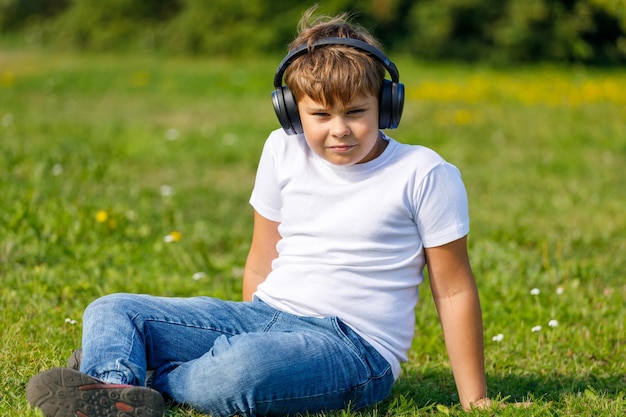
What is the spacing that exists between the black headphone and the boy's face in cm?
3

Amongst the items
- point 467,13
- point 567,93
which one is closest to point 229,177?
point 567,93

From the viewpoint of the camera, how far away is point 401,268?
283 centimetres

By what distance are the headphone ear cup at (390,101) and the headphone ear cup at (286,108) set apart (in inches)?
10.1

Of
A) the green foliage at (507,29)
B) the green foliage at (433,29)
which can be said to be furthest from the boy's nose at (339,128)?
the green foliage at (507,29)

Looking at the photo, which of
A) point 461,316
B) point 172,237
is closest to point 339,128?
point 461,316

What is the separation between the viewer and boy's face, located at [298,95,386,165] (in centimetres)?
275

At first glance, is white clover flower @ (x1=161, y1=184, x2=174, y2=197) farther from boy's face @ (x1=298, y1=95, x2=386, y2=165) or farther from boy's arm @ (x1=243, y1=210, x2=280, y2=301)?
boy's face @ (x1=298, y1=95, x2=386, y2=165)

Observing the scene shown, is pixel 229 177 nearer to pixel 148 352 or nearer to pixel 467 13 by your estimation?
pixel 148 352

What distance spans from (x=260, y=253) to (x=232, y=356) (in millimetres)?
675

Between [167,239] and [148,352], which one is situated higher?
[148,352]

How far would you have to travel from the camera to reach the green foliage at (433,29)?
53.9ft

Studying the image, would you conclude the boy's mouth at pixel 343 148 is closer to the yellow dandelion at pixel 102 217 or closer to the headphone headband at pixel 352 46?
the headphone headband at pixel 352 46

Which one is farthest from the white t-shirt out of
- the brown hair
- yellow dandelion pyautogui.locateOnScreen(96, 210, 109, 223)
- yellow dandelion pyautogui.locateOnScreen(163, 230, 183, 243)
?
yellow dandelion pyautogui.locateOnScreen(96, 210, 109, 223)

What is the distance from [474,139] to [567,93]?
12.2 ft
